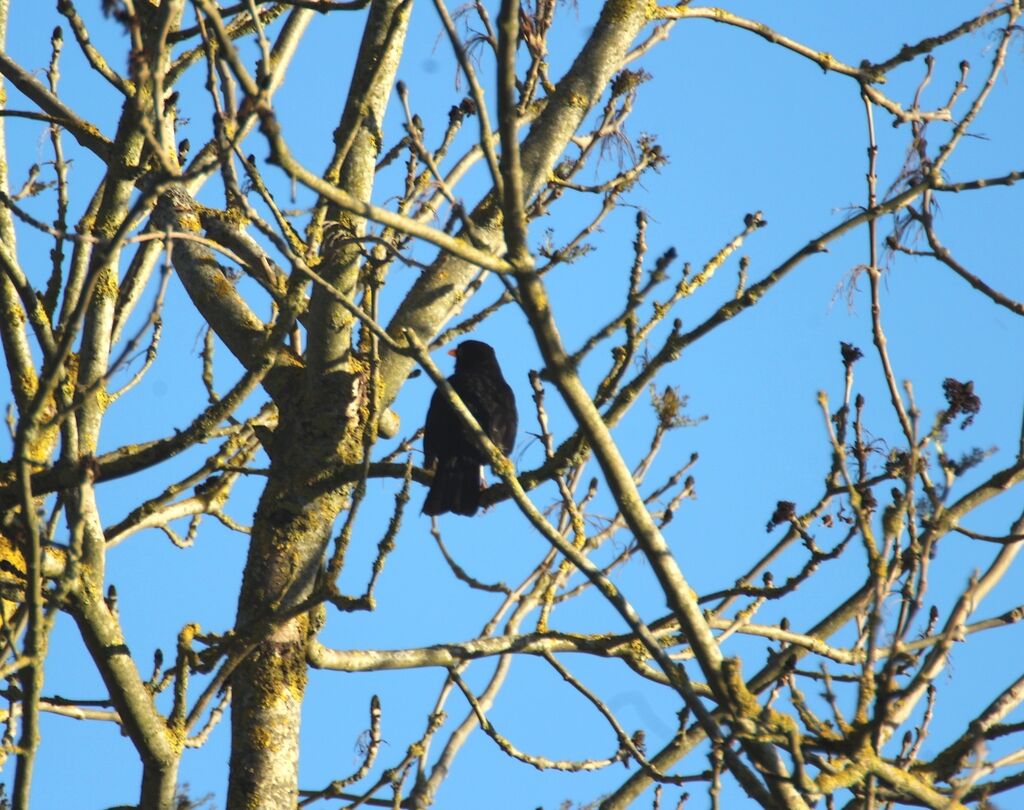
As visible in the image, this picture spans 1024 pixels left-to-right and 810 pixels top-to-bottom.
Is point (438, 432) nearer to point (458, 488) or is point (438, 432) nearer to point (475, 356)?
point (458, 488)

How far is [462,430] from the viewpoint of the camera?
525 cm

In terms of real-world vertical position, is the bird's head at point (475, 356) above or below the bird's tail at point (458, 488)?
above

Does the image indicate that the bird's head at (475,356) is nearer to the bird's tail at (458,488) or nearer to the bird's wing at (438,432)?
the bird's wing at (438,432)

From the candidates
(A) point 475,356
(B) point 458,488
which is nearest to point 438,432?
(B) point 458,488

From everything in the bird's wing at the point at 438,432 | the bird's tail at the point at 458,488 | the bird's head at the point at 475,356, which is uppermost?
the bird's head at the point at 475,356

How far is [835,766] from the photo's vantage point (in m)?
2.82

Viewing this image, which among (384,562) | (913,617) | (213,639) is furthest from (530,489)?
(913,617)

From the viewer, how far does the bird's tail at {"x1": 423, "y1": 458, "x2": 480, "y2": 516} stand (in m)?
5.85

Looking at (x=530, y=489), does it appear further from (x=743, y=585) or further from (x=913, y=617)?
(x=913, y=617)

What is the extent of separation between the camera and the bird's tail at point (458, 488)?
230 inches

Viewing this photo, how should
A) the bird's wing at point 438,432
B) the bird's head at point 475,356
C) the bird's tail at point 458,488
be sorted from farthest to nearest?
the bird's head at point 475,356, the bird's wing at point 438,432, the bird's tail at point 458,488

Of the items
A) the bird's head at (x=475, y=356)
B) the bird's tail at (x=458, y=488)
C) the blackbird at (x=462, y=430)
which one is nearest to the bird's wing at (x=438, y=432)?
the blackbird at (x=462, y=430)

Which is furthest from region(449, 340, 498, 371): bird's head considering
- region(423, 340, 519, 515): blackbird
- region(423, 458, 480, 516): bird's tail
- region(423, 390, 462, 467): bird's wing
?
region(423, 458, 480, 516): bird's tail

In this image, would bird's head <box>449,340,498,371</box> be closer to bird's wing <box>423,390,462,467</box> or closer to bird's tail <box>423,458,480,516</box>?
bird's wing <box>423,390,462,467</box>
